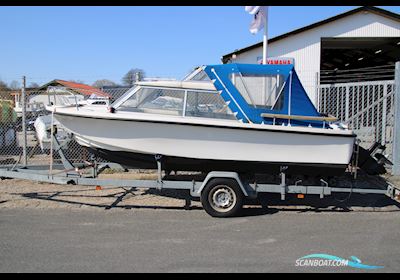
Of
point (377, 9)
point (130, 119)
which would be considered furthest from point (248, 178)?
point (377, 9)

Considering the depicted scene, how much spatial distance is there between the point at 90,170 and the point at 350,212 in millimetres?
4920

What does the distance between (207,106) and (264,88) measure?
1.04 meters

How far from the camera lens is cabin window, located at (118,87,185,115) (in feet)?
22.3

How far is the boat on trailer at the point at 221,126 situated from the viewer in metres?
6.57

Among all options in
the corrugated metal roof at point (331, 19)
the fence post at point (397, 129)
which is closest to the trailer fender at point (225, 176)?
the fence post at point (397, 129)

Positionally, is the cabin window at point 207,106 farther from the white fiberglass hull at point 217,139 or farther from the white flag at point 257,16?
the white flag at point 257,16

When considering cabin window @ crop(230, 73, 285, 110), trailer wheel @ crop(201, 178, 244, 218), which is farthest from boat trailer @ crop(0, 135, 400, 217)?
cabin window @ crop(230, 73, 285, 110)

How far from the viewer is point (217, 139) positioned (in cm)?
659

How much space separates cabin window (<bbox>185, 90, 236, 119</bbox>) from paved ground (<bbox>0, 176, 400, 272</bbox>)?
68.2 inches

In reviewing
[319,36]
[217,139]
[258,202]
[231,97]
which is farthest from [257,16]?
[319,36]

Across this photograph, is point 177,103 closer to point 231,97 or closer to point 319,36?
point 231,97

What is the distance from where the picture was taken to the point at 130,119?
21.6ft

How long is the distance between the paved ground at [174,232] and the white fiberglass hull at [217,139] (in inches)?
41.2
